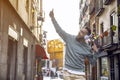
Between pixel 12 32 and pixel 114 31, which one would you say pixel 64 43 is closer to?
pixel 12 32

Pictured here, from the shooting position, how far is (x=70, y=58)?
23.2ft

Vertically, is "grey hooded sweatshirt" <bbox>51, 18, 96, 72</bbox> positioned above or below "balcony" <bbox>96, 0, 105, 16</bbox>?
below

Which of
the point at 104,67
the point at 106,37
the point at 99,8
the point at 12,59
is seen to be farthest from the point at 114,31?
the point at 12,59

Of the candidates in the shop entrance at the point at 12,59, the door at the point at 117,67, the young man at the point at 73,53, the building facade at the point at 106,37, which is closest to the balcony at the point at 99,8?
the building facade at the point at 106,37

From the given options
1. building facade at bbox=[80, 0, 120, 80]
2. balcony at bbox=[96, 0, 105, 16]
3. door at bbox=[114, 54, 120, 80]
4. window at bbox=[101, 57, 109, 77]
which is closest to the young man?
building facade at bbox=[80, 0, 120, 80]

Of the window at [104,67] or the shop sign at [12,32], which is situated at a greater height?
the shop sign at [12,32]

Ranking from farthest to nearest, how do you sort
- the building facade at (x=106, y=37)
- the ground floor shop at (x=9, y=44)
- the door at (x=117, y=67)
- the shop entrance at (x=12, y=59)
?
the building facade at (x=106, y=37) < the door at (x=117, y=67) < the shop entrance at (x=12, y=59) < the ground floor shop at (x=9, y=44)

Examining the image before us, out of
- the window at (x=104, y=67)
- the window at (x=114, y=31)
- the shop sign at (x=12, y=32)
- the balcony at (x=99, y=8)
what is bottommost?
the window at (x=104, y=67)

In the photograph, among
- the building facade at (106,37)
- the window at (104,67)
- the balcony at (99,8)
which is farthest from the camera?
the balcony at (99,8)

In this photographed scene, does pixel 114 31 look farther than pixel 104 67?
No

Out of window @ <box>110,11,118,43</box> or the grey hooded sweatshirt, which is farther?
window @ <box>110,11,118,43</box>

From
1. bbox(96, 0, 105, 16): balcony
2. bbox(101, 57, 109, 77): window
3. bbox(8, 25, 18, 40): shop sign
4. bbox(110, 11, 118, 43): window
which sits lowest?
bbox(101, 57, 109, 77): window

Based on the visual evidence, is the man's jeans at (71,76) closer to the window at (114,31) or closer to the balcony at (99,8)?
the window at (114,31)

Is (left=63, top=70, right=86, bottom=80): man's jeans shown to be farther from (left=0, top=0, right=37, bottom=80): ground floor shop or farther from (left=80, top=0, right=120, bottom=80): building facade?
(left=80, top=0, right=120, bottom=80): building facade
